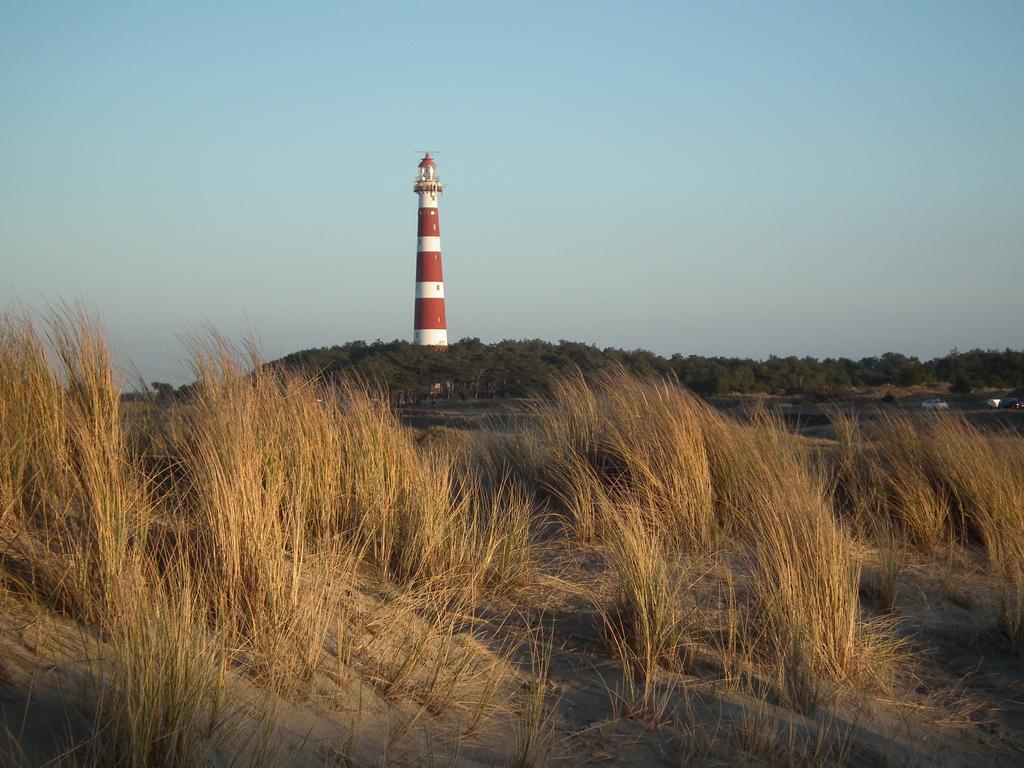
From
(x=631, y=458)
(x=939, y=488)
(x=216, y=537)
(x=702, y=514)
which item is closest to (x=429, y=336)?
(x=939, y=488)

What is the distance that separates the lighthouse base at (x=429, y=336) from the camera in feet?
119

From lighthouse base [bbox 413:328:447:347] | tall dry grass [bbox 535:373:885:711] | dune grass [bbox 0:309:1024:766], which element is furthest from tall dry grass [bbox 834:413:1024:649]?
lighthouse base [bbox 413:328:447:347]

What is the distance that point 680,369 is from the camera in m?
27.4

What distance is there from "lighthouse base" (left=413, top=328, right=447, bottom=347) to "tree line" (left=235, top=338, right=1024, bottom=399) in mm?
4224

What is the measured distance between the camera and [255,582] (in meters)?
4.08

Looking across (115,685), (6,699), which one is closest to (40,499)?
(6,699)

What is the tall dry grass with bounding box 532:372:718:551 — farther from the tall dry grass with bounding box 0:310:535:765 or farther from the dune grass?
the tall dry grass with bounding box 0:310:535:765

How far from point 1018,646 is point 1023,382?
25520 mm

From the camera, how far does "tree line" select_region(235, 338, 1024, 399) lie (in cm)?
2262

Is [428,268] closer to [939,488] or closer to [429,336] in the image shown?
Result: [429,336]

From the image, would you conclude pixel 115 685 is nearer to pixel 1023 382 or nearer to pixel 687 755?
pixel 687 755

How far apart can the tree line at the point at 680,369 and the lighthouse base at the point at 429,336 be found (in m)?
4.22

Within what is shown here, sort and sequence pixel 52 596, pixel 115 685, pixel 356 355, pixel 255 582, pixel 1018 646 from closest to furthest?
pixel 115 685 → pixel 52 596 → pixel 255 582 → pixel 1018 646 → pixel 356 355

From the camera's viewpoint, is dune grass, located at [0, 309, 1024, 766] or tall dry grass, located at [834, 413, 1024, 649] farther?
tall dry grass, located at [834, 413, 1024, 649]
